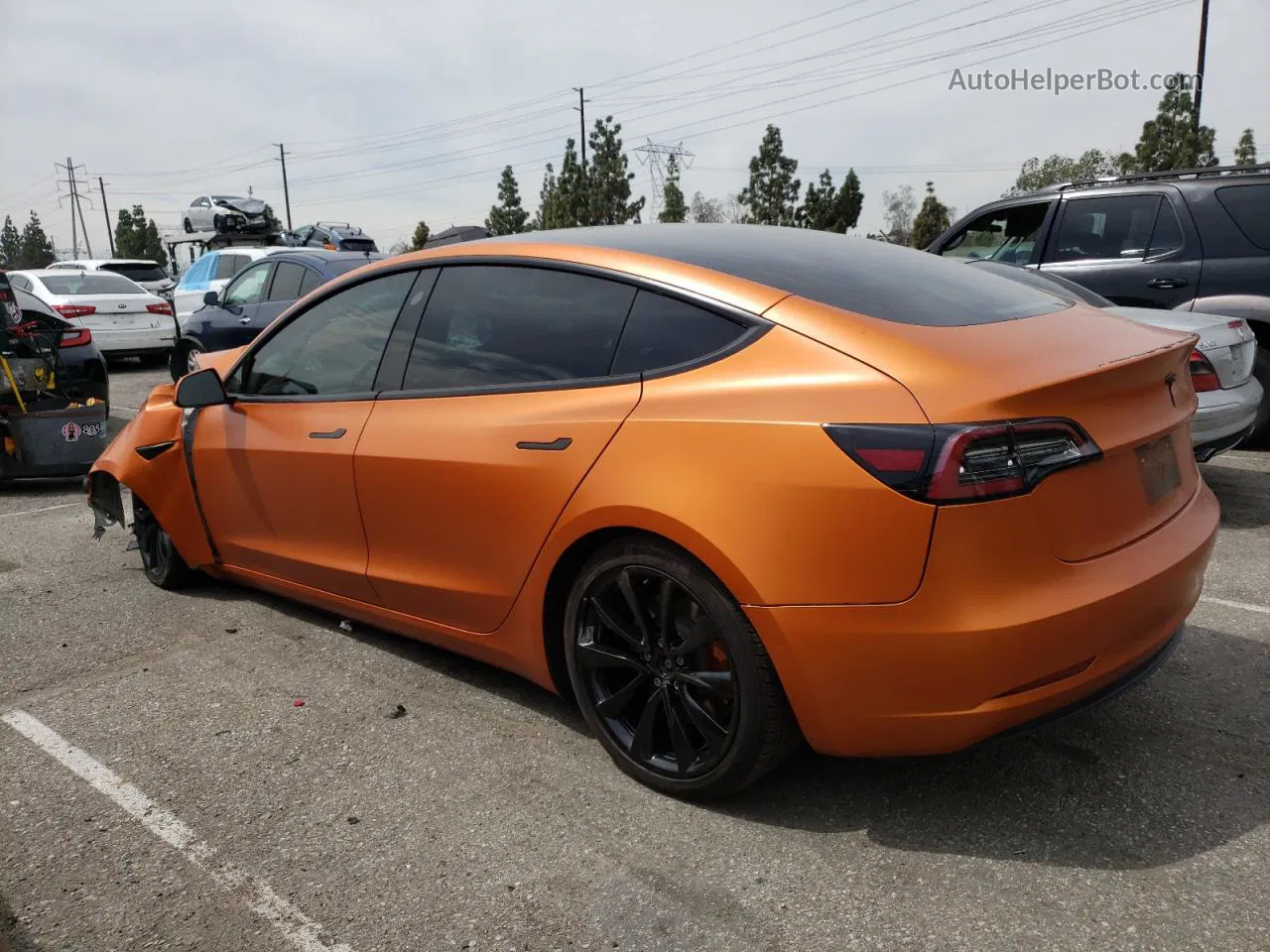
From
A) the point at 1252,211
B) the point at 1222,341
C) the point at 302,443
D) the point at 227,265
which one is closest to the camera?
the point at 302,443

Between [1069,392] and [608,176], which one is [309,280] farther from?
[608,176]

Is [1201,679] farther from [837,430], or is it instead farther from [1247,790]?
[837,430]

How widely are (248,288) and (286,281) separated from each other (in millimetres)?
832

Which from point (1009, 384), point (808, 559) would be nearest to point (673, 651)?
point (808, 559)

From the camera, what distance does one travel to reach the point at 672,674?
104 inches

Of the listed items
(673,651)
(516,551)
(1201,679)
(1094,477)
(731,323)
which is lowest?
(1201,679)

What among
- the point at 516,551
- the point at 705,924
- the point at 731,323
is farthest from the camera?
the point at 516,551

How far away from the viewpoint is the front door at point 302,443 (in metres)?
3.53

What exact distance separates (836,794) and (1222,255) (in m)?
6.00

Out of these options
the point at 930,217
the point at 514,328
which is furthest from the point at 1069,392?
the point at 930,217

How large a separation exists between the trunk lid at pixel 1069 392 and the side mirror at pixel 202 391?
2.52 m

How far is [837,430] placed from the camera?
7.37ft

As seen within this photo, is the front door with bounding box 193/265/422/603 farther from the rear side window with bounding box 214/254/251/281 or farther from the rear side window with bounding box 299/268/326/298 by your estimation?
the rear side window with bounding box 214/254/251/281

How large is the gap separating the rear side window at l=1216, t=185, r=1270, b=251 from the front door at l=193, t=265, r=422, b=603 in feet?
20.1
